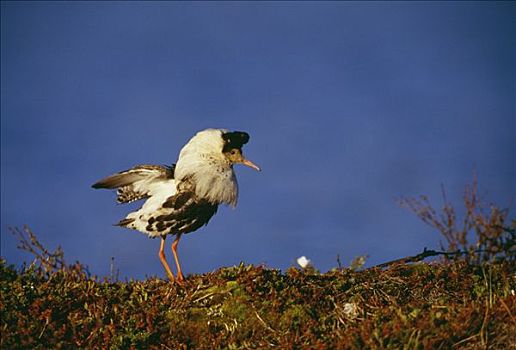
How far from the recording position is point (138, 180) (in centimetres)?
1209

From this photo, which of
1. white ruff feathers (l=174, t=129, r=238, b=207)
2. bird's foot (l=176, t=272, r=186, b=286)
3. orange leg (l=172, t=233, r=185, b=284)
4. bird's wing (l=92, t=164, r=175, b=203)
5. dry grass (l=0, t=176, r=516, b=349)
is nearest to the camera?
dry grass (l=0, t=176, r=516, b=349)

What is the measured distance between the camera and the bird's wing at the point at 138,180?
1197cm

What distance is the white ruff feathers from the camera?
1152cm

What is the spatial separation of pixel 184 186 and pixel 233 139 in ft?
4.17

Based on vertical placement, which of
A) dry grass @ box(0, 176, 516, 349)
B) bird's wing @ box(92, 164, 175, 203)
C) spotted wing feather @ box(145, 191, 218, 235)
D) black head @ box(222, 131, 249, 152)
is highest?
black head @ box(222, 131, 249, 152)

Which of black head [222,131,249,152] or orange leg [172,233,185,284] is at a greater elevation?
black head [222,131,249,152]

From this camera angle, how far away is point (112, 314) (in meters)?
9.65

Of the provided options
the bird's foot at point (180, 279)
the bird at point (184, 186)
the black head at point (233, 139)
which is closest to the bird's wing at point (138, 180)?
the bird at point (184, 186)

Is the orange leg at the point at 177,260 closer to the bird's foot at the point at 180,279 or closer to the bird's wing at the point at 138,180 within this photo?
the bird's foot at the point at 180,279

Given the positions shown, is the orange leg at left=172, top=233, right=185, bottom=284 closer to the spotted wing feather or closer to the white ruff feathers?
the spotted wing feather

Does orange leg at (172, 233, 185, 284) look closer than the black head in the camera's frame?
Yes

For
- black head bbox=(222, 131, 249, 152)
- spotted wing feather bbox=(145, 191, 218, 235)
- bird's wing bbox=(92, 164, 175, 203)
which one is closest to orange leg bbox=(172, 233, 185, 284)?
spotted wing feather bbox=(145, 191, 218, 235)

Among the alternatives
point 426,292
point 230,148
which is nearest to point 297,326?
point 426,292

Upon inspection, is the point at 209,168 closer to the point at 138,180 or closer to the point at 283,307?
the point at 138,180
